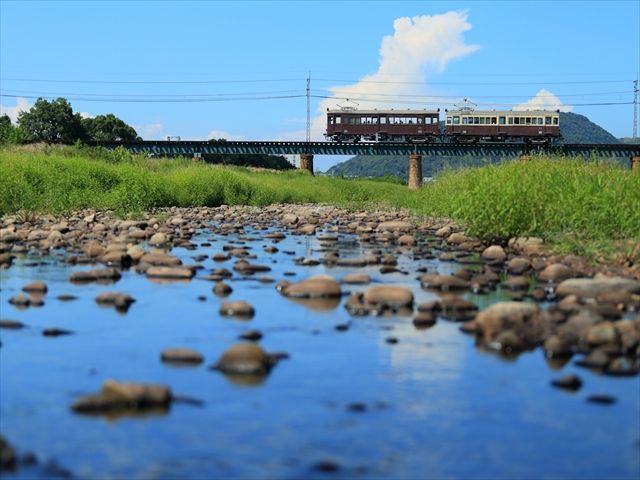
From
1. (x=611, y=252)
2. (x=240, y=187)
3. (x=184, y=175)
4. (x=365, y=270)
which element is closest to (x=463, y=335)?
(x=365, y=270)

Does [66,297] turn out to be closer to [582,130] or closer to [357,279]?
[357,279]

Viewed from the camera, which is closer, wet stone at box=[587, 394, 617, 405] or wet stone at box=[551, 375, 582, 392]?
wet stone at box=[587, 394, 617, 405]

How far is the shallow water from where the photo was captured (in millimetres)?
4250

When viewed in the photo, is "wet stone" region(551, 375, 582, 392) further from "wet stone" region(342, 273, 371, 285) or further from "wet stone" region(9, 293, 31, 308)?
"wet stone" region(9, 293, 31, 308)

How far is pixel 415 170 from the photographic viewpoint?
69562mm

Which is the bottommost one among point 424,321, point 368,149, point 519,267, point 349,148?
point 424,321

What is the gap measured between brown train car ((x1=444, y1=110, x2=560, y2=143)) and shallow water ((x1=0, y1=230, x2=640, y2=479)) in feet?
183

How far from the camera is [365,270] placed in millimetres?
11508

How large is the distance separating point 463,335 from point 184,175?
24408mm

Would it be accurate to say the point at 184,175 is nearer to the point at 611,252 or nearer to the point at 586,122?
the point at 611,252

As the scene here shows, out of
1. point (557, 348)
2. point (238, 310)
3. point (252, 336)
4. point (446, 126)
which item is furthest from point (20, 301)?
point (446, 126)

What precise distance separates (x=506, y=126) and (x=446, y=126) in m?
4.37

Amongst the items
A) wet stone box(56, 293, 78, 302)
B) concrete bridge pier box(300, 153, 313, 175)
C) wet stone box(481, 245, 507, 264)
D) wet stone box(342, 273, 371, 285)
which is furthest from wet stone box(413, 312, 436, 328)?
concrete bridge pier box(300, 153, 313, 175)

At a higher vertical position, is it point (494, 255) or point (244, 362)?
point (494, 255)
